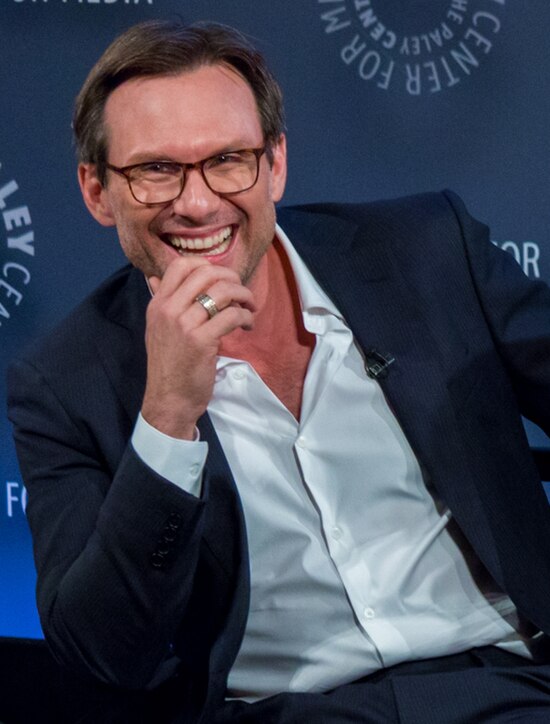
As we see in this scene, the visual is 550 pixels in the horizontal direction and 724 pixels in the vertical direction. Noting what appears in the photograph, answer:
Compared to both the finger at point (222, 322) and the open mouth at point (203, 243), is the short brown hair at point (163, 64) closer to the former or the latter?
the open mouth at point (203, 243)

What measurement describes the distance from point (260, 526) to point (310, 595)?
5.1 inches

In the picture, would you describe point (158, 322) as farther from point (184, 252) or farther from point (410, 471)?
point (410, 471)

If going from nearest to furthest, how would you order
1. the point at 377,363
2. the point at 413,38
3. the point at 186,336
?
1. the point at 186,336
2. the point at 377,363
3. the point at 413,38

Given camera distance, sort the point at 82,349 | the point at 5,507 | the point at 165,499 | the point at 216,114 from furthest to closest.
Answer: the point at 5,507 → the point at 82,349 → the point at 216,114 → the point at 165,499

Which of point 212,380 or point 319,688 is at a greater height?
point 212,380

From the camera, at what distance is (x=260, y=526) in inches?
73.0

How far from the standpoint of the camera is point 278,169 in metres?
2.01

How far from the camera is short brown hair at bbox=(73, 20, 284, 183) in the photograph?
1.85 meters

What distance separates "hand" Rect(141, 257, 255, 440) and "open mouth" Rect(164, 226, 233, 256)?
15cm

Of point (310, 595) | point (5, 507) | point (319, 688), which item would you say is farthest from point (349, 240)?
point (5, 507)

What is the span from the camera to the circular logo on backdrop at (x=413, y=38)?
2.61 m

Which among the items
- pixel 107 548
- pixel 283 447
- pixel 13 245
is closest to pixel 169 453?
pixel 107 548

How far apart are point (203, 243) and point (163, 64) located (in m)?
0.28

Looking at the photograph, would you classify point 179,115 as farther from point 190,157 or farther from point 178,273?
point 178,273
